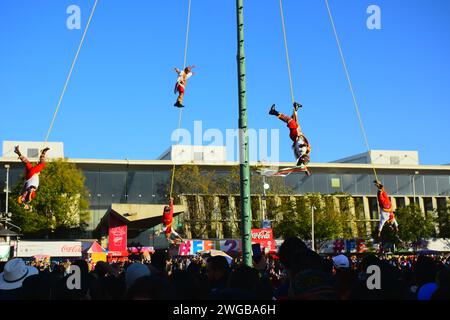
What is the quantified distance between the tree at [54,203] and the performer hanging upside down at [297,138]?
47303mm

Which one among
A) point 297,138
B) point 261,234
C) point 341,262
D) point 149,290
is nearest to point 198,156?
point 261,234

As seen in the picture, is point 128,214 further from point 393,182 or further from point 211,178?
point 393,182

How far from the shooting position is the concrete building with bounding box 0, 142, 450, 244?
229ft

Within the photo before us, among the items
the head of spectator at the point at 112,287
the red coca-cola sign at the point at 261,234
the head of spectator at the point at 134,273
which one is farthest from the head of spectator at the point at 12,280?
the red coca-cola sign at the point at 261,234

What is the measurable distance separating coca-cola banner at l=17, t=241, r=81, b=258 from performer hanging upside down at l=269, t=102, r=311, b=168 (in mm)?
22074

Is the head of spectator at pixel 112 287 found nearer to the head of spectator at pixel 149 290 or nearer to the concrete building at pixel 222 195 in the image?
the head of spectator at pixel 149 290

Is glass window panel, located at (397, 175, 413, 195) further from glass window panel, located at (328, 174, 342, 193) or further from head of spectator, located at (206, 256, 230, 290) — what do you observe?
head of spectator, located at (206, 256, 230, 290)

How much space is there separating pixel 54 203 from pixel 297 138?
48.6 meters

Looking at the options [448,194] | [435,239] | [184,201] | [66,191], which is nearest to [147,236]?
[184,201]

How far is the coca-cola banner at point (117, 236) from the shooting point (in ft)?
161

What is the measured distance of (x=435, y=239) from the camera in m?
69.9

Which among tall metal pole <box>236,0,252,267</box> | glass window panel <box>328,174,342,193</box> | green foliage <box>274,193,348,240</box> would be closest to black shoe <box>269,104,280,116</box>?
tall metal pole <box>236,0,252,267</box>

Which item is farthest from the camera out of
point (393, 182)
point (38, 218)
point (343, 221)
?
point (393, 182)
